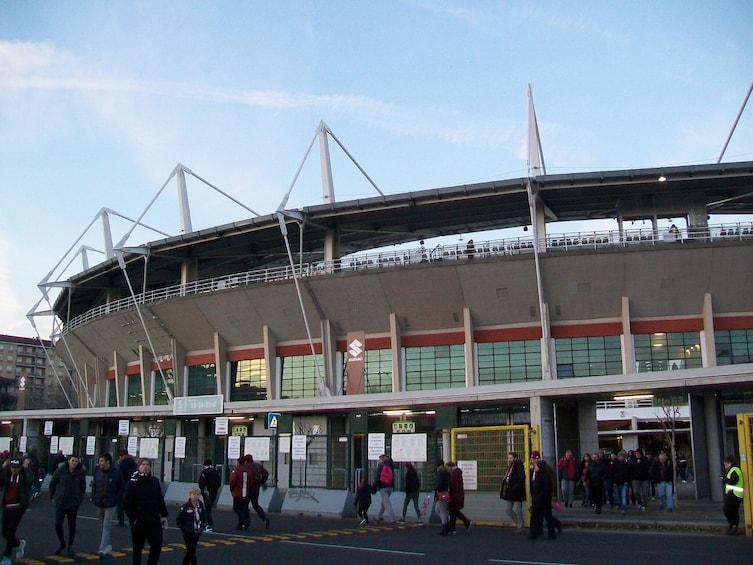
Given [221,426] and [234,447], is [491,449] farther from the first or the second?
[221,426]

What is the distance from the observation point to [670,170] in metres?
31.5

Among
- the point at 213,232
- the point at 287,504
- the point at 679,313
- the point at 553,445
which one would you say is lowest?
the point at 287,504

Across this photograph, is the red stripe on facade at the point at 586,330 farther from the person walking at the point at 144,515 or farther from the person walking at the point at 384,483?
the person walking at the point at 144,515

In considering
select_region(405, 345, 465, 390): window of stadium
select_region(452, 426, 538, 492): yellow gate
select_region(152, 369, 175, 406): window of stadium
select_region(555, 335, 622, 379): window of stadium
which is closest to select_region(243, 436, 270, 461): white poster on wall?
select_region(452, 426, 538, 492): yellow gate

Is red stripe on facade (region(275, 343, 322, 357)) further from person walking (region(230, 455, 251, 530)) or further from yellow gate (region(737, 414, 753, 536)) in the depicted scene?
yellow gate (region(737, 414, 753, 536))

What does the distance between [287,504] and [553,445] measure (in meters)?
7.35

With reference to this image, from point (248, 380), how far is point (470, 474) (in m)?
25.0

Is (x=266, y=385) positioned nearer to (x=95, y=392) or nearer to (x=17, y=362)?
(x=95, y=392)

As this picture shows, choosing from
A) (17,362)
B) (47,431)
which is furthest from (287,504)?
(17,362)

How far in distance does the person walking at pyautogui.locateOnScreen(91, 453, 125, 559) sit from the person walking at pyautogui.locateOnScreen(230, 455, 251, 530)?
303 cm

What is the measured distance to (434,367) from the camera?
35.2 metres

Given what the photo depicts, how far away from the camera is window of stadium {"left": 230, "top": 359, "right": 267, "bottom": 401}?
39750 millimetres

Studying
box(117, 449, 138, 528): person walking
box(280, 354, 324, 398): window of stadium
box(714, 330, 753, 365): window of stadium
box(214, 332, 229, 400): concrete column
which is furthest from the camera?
box(214, 332, 229, 400): concrete column

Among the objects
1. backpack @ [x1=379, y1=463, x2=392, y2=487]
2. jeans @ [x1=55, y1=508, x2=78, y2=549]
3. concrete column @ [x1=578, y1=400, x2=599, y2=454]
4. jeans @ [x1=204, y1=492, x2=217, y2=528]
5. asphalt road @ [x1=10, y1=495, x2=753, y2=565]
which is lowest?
asphalt road @ [x1=10, y1=495, x2=753, y2=565]
